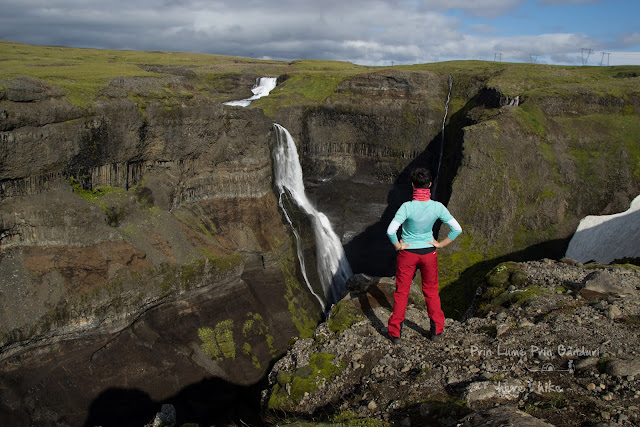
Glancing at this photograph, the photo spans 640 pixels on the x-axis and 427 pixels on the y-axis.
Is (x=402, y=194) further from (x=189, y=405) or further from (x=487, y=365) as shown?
(x=487, y=365)

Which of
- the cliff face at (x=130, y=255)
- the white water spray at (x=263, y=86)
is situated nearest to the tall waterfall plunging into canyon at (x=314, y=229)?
the cliff face at (x=130, y=255)

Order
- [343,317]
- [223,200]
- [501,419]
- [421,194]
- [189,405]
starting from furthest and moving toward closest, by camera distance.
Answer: [223,200], [189,405], [343,317], [421,194], [501,419]

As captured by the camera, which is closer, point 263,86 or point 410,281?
point 410,281

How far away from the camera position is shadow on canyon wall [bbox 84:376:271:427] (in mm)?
18281

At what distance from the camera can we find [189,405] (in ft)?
65.6

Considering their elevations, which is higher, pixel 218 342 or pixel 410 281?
pixel 410 281

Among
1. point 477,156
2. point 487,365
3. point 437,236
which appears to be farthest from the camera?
point 477,156

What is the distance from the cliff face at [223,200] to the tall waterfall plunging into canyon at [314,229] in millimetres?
1399

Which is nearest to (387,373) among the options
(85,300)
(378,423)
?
(378,423)

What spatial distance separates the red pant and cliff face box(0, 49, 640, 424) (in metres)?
15.0

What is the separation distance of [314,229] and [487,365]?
26.1m

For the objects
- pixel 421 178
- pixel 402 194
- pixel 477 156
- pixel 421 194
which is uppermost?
pixel 421 178

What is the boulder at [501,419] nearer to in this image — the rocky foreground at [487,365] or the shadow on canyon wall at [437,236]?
the rocky foreground at [487,365]

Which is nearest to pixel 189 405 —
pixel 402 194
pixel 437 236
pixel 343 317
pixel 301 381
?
pixel 343 317
